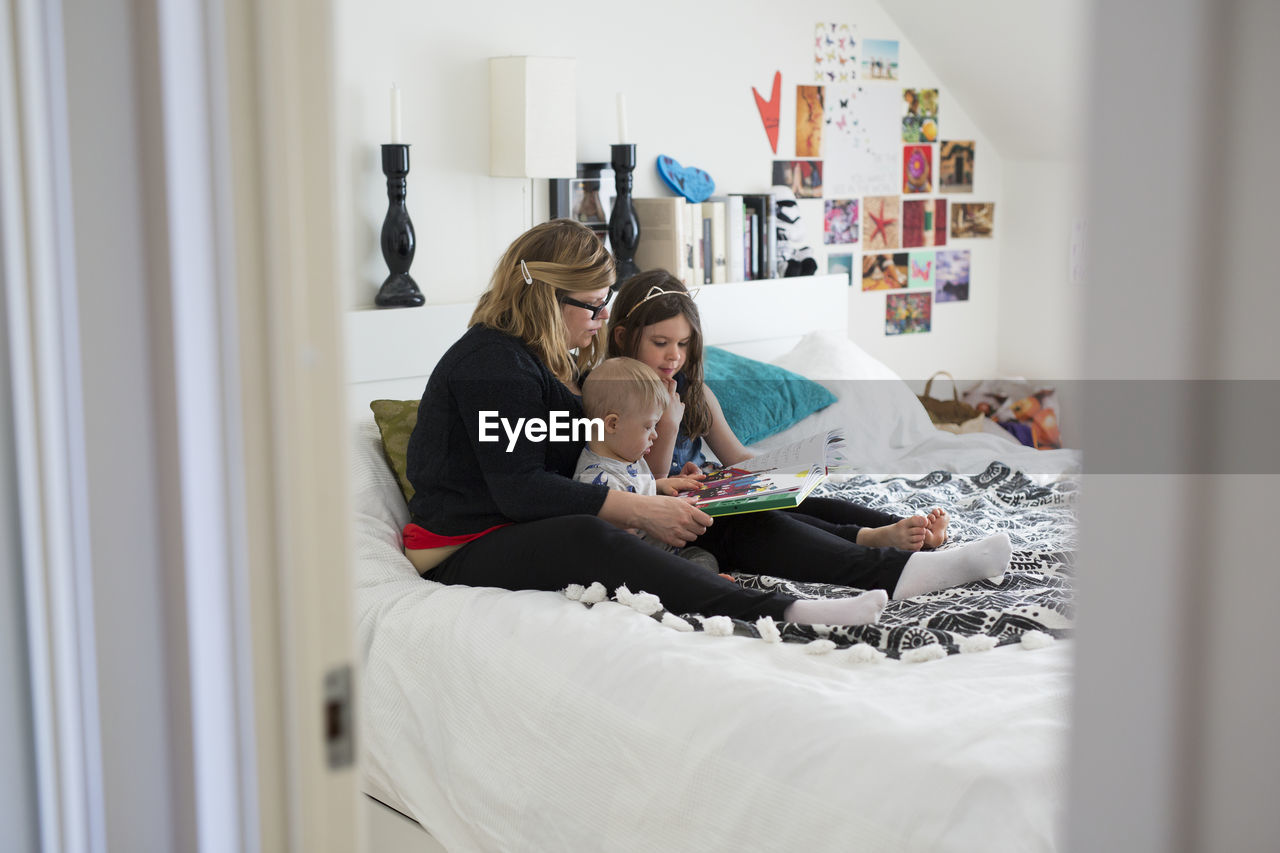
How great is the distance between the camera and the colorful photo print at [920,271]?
13.3 ft

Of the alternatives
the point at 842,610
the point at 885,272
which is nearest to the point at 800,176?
the point at 885,272

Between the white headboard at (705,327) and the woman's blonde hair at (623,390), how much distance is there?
53cm

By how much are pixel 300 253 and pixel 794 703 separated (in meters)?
0.91

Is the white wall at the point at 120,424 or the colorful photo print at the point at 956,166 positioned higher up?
the colorful photo print at the point at 956,166

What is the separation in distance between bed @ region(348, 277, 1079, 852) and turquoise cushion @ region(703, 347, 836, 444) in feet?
2.05

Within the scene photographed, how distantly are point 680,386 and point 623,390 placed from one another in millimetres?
327

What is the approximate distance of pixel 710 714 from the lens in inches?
55.8

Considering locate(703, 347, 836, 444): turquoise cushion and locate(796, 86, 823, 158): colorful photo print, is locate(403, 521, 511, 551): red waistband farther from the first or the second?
locate(796, 86, 823, 158): colorful photo print

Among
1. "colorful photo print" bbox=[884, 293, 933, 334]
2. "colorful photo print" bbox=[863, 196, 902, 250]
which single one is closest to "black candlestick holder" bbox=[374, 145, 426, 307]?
"colorful photo print" bbox=[863, 196, 902, 250]

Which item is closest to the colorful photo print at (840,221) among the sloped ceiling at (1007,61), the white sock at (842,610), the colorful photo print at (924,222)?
the colorful photo print at (924,222)

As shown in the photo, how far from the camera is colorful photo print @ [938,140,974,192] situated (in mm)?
4066

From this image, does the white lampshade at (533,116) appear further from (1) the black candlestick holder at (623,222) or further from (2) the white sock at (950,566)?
(2) the white sock at (950,566)

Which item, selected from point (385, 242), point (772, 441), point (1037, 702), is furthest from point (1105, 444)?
point (385, 242)

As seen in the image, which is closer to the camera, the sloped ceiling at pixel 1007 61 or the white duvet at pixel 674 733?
A: the white duvet at pixel 674 733
